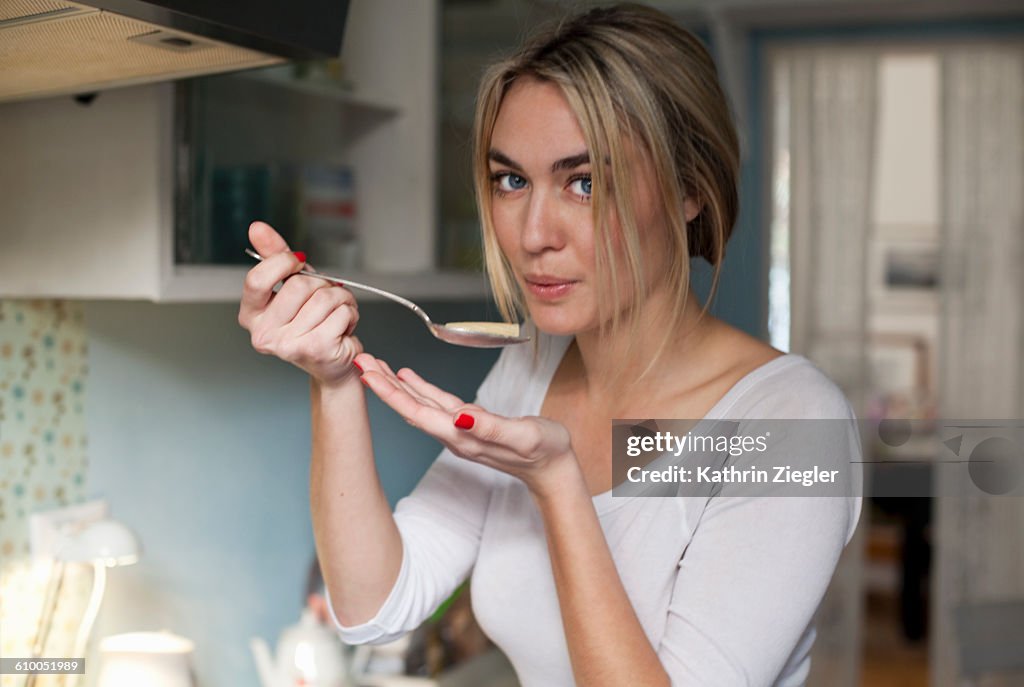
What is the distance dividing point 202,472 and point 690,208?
31.6 inches

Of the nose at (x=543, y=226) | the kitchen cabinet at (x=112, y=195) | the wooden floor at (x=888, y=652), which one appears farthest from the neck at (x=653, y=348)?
the wooden floor at (x=888, y=652)

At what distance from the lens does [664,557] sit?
87cm

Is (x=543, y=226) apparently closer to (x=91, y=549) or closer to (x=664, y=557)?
(x=664, y=557)

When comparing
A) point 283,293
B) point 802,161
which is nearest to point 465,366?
point 283,293

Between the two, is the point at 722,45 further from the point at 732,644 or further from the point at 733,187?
the point at 732,644

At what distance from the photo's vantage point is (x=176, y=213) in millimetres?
1086

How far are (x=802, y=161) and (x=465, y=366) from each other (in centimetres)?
155

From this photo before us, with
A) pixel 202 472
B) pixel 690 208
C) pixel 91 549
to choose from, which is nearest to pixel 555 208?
pixel 690 208

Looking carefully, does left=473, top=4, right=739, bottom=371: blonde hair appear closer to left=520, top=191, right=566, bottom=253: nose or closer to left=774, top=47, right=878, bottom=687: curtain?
left=520, top=191, right=566, bottom=253: nose

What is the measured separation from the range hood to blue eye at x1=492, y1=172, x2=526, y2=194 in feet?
0.59

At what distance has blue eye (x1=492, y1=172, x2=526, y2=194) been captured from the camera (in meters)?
0.91

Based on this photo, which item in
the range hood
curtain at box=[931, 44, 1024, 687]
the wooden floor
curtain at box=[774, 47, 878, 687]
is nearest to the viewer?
the range hood

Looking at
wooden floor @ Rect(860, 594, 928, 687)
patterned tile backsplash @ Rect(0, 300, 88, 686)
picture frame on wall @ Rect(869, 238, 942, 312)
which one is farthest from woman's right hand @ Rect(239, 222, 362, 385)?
picture frame on wall @ Rect(869, 238, 942, 312)

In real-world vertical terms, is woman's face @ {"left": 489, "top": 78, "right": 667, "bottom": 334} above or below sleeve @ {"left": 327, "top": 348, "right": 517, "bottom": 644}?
above
